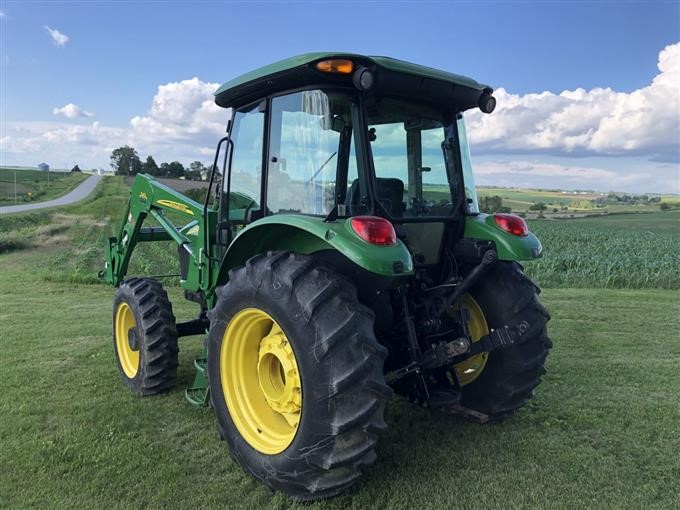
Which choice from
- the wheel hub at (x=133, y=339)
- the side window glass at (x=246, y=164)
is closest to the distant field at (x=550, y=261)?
the wheel hub at (x=133, y=339)

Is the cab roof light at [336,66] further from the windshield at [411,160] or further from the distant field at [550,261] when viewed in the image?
the distant field at [550,261]

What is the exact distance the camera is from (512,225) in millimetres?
3836

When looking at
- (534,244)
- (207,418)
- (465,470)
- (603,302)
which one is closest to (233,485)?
(207,418)

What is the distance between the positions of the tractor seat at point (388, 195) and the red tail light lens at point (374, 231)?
1.79 feet

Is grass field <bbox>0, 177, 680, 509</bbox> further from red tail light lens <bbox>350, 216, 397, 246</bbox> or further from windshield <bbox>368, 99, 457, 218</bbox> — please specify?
windshield <bbox>368, 99, 457, 218</bbox>

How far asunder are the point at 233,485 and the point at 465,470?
56.1 inches

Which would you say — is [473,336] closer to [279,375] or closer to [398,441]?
[398,441]

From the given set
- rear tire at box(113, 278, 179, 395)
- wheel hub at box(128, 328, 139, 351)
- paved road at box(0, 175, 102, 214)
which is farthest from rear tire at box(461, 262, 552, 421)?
paved road at box(0, 175, 102, 214)

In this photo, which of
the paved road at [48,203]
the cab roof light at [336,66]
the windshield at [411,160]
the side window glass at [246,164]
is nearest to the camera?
the cab roof light at [336,66]

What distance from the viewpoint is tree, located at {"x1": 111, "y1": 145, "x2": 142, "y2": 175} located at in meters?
81.8

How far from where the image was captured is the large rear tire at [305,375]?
9.17 feet

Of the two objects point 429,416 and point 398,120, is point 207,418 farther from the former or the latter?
point 398,120

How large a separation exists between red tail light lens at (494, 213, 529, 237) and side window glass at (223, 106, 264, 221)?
68.5 inches

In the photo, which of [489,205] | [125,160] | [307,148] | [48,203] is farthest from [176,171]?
[125,160]
